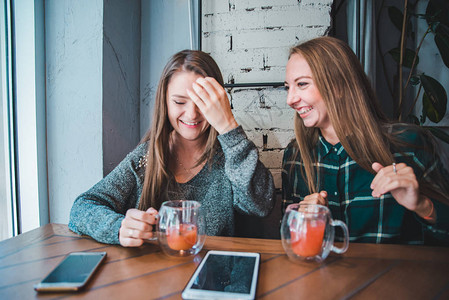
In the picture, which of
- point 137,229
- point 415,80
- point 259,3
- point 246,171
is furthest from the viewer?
point 415,80

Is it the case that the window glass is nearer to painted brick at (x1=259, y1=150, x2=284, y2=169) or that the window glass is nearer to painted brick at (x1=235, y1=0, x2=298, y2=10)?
painted brick at (x1=235, y1=0, x2=298, y2=10)

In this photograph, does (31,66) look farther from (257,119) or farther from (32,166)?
(257,119)

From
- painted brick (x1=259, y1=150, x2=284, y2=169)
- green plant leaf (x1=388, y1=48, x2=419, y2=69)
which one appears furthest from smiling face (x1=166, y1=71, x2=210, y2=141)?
green plant leaf (x1=388, y1=48, x2=419, y2=69)

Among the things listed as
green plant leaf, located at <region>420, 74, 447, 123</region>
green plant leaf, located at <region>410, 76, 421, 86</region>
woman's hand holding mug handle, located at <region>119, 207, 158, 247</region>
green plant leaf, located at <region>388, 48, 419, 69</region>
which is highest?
green plant leaf, located at <region>388, 48, 419, 69</region>

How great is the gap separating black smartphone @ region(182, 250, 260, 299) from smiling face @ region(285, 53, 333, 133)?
63 cm

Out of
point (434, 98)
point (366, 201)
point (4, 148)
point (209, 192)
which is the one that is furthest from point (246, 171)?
point (434, 98)

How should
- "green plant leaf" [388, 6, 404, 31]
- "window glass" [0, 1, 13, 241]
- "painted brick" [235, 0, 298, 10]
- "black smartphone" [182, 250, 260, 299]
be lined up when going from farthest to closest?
"green plant leaf" [388, 6, 404, 31] → "painted brick" [235, 0, 298, 10] → "window glass" [0, 1, 13, 241] → "black smartphone" [182, 250, 260, 299]

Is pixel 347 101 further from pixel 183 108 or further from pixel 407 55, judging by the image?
pixel 407 55

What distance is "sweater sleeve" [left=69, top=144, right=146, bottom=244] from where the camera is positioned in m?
0.79

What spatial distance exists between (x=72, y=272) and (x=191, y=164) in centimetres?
67

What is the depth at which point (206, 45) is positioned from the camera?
1.50 m

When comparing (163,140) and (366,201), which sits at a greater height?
(163,140)

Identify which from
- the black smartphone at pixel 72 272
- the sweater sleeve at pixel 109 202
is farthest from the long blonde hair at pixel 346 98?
the black smartphone at pixel 72 272

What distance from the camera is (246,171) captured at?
0.94m
